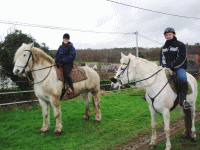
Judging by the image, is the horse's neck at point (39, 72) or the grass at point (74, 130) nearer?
the grass at point (74, 130)

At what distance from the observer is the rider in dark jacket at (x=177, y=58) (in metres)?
3.21

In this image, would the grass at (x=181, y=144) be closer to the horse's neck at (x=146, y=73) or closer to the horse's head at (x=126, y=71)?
the horse's neck at (x=146, y=73)

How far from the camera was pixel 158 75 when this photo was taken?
10.9 ft

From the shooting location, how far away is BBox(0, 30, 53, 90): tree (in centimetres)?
651

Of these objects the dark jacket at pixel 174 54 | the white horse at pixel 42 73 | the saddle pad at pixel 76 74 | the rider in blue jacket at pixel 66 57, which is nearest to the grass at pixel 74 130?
the white horse at pixel 42 73

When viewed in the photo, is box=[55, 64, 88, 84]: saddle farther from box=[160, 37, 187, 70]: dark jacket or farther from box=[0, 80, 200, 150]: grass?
box=[160, 37, 187, 70]: dark jacket

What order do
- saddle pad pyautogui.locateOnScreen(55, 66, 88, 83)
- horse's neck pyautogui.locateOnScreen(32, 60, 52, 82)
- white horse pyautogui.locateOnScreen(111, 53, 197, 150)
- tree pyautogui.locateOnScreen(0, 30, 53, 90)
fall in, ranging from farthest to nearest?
1. tree pyautogui.locateOnScreen(0, 30, 53, 90)
2. saddle pad pyautogui.locateOnScreen(55, 66, 88, 83)
3. horse's neck pyautogui.locateOnScreen(32, 60, 52, 82)
4. white horse pyautogui.locateOnScreen(111, 53, 197, 150)

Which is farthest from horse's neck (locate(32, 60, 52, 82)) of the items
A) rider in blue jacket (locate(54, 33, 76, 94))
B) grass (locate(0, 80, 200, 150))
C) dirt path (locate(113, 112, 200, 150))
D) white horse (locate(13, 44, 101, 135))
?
dirt path (locate(113, 112, 200, 150))

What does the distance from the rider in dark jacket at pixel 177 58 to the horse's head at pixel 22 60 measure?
3.38m

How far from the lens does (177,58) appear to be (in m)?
3.23

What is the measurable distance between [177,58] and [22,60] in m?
3.66

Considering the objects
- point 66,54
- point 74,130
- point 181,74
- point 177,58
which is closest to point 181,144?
point 181,74

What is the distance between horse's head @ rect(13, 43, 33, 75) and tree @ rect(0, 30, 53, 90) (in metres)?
3.05

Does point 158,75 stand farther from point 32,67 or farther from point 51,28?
point 51,28
